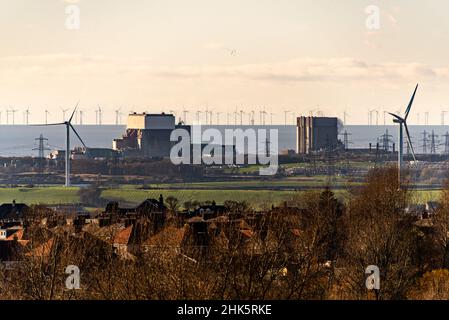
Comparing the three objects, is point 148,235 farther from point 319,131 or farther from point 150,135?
point 319,131

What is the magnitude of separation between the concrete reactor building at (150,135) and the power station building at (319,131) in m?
12.5

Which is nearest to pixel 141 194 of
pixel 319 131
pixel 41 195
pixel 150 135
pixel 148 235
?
pixel 41 195

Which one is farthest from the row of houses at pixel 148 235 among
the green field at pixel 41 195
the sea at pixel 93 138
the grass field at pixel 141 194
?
the sea at pixel 93 138

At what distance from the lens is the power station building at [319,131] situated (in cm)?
10106

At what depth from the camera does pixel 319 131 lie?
10219 centimetres

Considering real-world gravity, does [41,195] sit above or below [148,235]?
below

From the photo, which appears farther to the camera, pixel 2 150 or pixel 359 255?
pixel 2 150

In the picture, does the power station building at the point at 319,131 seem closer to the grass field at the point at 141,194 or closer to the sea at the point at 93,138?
→ the sea at the point at 93,138

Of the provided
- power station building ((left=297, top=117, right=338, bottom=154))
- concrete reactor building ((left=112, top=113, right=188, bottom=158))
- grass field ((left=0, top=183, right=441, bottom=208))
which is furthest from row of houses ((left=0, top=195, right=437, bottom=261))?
power station building ((left=297, top=117, right=338, bottom=154))

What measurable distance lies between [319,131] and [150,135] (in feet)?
50.5

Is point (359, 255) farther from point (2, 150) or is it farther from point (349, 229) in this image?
point (2, 150)
